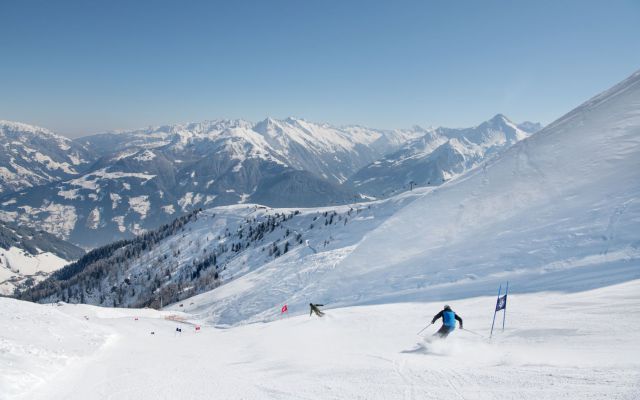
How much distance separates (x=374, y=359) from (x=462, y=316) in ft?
35.2

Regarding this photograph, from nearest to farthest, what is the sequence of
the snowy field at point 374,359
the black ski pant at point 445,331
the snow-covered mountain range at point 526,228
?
the snowy field at point 374,359 < the black ski pant at point 445,331 < the snow-covered mountain range at point 526,228

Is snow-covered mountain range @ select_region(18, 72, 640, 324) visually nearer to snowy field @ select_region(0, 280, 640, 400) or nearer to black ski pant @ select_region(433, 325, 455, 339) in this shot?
snowy field @ select_region(0, 280, 640, 400)

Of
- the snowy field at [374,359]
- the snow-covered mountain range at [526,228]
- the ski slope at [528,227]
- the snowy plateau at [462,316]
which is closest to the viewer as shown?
the snowy field at [374,359]

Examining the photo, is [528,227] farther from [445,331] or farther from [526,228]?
[445,331]

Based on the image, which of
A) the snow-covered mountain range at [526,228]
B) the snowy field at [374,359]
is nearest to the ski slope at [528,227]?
the snow-covered mountain range at [526,228]

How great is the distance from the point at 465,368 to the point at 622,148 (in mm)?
Answer: 50812

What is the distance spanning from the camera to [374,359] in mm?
Answer: 16328

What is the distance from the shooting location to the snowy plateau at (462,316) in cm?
1331

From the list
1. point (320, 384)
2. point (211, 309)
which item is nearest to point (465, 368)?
point (320, 384)

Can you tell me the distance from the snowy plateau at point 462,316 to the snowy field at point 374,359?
0.09 m

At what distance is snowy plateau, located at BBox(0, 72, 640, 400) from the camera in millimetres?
13312

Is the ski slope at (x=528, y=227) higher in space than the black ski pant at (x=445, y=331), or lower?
higher

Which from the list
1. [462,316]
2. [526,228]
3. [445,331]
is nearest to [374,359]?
[445,331]

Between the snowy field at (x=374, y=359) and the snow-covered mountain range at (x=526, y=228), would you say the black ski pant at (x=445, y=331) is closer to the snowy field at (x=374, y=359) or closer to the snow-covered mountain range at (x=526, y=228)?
the snowy field at (x=374, y=359)
